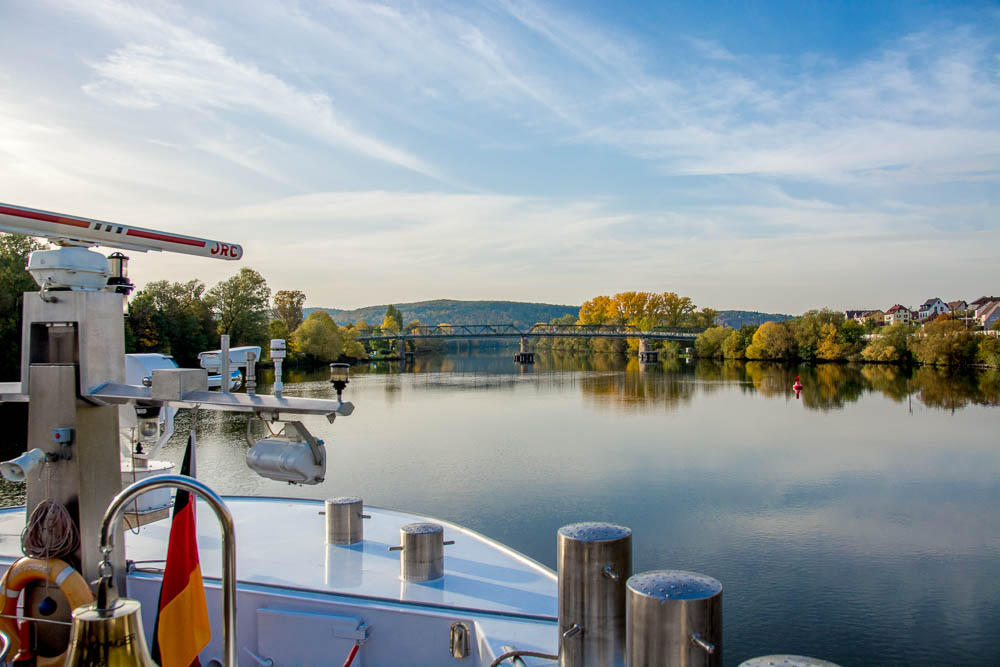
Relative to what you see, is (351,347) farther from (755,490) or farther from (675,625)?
(675,625)

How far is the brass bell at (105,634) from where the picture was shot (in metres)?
1.79

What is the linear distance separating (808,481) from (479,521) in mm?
→ 9248

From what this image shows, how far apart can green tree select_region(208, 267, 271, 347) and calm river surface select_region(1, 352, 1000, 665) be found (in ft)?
65.5

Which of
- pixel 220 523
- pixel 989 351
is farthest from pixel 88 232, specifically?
pixel 989 351

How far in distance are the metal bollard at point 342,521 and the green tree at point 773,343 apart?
73.6 metres

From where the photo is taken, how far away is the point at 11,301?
97.8 feet

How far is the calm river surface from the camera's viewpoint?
1041 cm

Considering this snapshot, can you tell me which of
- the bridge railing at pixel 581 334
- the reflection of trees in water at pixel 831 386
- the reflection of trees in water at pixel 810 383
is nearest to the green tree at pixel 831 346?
the reflection of trees in water at pixel 810 383

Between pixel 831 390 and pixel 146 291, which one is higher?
pixel 146 291

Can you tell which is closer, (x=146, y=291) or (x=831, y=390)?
(x=831, y=390)

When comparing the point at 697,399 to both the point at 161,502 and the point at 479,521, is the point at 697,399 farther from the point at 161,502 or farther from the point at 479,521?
the point at 161,502

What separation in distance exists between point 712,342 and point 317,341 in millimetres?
48159

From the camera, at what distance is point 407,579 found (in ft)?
18.6

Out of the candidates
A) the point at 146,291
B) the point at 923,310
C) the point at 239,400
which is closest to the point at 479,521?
the point at 239,400
